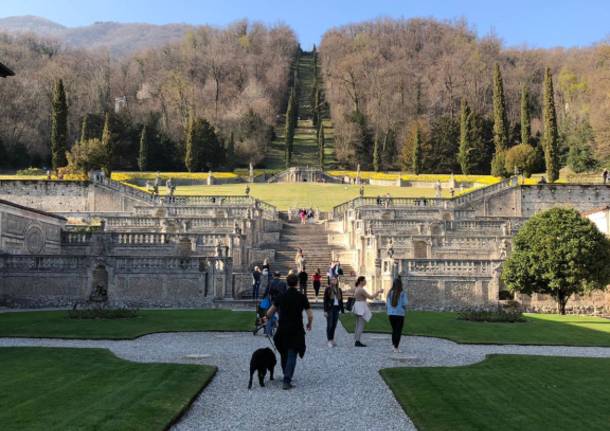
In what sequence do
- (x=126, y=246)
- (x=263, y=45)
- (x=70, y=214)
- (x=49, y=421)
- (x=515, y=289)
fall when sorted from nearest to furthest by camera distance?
(x=49, y=421) < (x=515, y=289) < (x=126, y=246) < (x=70, y=214) < (x=263, y=45)

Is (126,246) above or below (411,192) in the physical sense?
below

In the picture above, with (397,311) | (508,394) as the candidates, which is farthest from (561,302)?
(508,394)

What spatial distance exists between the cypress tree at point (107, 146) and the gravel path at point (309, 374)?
48989mm

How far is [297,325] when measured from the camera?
1156 centimetres

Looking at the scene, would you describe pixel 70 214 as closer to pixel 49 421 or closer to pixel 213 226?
pixel 213 226

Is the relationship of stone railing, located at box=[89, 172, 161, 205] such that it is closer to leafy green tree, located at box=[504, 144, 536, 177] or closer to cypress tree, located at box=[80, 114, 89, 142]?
cypress tree, located at box=[80, 114, 89, 142]

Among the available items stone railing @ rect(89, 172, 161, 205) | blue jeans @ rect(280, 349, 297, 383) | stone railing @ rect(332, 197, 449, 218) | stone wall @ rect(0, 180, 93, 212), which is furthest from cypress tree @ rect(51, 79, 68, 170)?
blue jeans @ rect(280, 349, 297, 383)

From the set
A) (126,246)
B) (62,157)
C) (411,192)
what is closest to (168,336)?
(126,246)

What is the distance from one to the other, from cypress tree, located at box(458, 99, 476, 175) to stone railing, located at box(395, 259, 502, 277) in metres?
53.7

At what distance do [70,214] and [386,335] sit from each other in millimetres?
37613

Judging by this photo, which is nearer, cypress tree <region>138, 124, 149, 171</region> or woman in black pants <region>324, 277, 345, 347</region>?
woman in black pants <region>324, 277, 345, 347</region>

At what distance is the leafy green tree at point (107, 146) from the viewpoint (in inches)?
2566

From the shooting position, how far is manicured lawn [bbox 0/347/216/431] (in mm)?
8570

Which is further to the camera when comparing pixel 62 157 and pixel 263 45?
pixel 263 45
